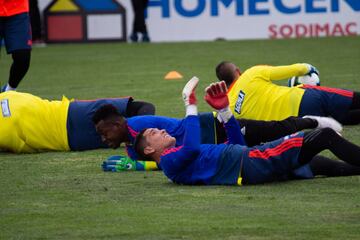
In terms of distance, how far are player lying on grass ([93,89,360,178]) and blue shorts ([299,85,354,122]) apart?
676mm

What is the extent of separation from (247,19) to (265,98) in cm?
1368

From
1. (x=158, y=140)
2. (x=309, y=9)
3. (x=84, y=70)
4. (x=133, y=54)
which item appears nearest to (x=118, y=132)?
(x=158, y=140)

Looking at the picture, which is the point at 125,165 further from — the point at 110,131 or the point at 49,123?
the point at 49,123

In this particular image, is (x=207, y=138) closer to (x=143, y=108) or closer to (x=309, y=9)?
(x=143, y=108)

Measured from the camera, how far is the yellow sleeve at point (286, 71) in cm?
1001

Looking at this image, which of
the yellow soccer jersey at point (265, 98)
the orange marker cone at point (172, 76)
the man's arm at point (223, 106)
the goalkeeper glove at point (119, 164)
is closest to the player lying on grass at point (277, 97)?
the yellow soccer jersey at point (265, 98)

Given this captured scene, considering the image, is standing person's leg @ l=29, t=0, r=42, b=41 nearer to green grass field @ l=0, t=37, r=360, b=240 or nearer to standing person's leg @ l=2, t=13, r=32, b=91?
standing person's leg @ l=2, t=13, r=32, b=91

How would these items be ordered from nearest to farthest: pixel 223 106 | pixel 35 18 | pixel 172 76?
pixel 223 106, pixel 172 76, pixel 35 18

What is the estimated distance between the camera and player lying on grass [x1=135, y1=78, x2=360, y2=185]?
7289 millimetres

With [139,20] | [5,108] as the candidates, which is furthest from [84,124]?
[139,20]

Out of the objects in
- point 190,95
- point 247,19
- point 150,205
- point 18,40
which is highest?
point 190,95

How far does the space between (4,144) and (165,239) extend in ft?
13.3

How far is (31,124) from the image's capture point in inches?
373

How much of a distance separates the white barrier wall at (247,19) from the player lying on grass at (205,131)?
1414 cm
